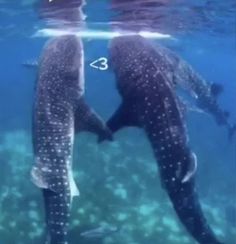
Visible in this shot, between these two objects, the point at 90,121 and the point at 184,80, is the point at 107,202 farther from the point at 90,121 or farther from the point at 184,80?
the point at 90,121

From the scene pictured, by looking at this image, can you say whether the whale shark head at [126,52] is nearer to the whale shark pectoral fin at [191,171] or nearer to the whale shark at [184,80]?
the whale shark at [184,80]

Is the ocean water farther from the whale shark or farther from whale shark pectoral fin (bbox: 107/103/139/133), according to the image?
whale shark pectoral fin (bbox: 107/103/139/133)

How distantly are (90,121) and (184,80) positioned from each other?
2.42 m

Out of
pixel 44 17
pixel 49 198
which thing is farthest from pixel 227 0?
pixel 49 198

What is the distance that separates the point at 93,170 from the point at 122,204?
2951 millimetres

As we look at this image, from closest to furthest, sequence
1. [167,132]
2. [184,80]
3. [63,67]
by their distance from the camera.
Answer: [167,132]
[63,67]
[184,80]

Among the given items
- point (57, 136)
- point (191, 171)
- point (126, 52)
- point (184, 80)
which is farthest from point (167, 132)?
point (184, 80)

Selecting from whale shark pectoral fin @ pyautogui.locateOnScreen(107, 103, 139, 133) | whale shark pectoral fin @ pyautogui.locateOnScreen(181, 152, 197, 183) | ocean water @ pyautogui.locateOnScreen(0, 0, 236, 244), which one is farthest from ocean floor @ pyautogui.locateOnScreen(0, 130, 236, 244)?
whale shark pectoral fin @ pyautogui.locateOnScreen(181, 152, 197, 183)

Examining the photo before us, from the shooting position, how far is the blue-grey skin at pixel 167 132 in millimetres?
5616

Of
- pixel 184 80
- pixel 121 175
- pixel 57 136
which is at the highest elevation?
pixel 57 136

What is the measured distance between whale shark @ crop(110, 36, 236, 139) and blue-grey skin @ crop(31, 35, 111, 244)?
3.87 feet

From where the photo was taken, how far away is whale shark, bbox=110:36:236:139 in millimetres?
6340

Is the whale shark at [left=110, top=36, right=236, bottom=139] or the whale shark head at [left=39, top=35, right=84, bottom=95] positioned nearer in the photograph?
the whale shark at [left=110, top=36, right=236, bottom=139]

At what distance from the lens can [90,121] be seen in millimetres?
6301
